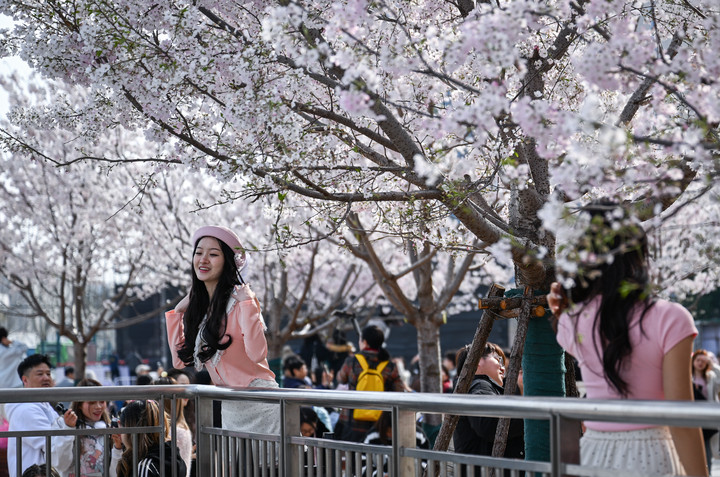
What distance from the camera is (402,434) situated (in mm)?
3598

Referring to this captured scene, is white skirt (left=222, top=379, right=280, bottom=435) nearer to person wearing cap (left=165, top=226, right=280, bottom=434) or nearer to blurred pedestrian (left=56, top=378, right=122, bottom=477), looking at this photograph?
person wearing cap (left=165, top=226, right=280, bottom=434)

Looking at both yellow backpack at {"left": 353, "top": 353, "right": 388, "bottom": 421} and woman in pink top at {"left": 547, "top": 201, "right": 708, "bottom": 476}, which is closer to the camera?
woman in pink top at {"left": 547, "top": 201, "right": 708, "bottom": 476}

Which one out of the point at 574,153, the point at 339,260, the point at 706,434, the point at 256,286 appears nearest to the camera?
the point at 574,153

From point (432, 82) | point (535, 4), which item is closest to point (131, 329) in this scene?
point (432, 82)

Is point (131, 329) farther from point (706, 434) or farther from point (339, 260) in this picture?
point (706, 434)

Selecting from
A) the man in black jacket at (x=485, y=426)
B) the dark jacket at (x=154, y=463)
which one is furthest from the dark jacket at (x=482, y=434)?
the dark jacket at (x=154, y=463)

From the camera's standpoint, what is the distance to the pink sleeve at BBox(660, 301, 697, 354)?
117 inches

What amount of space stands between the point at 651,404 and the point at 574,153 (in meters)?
0.78

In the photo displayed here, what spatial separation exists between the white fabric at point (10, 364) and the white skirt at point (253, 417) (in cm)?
848

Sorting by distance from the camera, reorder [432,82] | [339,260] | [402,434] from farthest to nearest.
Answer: [339,260], [432,82], [402,434]

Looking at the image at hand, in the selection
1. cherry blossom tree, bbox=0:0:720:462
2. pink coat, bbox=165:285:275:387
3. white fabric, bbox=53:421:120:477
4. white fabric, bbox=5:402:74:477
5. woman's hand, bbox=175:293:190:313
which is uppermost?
cherry blossom tree, bbox=0:0:720:462

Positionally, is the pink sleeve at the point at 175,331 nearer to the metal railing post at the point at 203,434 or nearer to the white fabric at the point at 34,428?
the metal railing post at the point at 203,434

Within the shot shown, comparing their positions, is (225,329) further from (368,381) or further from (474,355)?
(368,381)

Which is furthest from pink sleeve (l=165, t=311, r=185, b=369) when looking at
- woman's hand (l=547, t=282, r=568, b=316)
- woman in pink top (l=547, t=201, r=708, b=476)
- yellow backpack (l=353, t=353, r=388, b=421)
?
yellow backpack (l=353, t=353, r=388, b=421)
